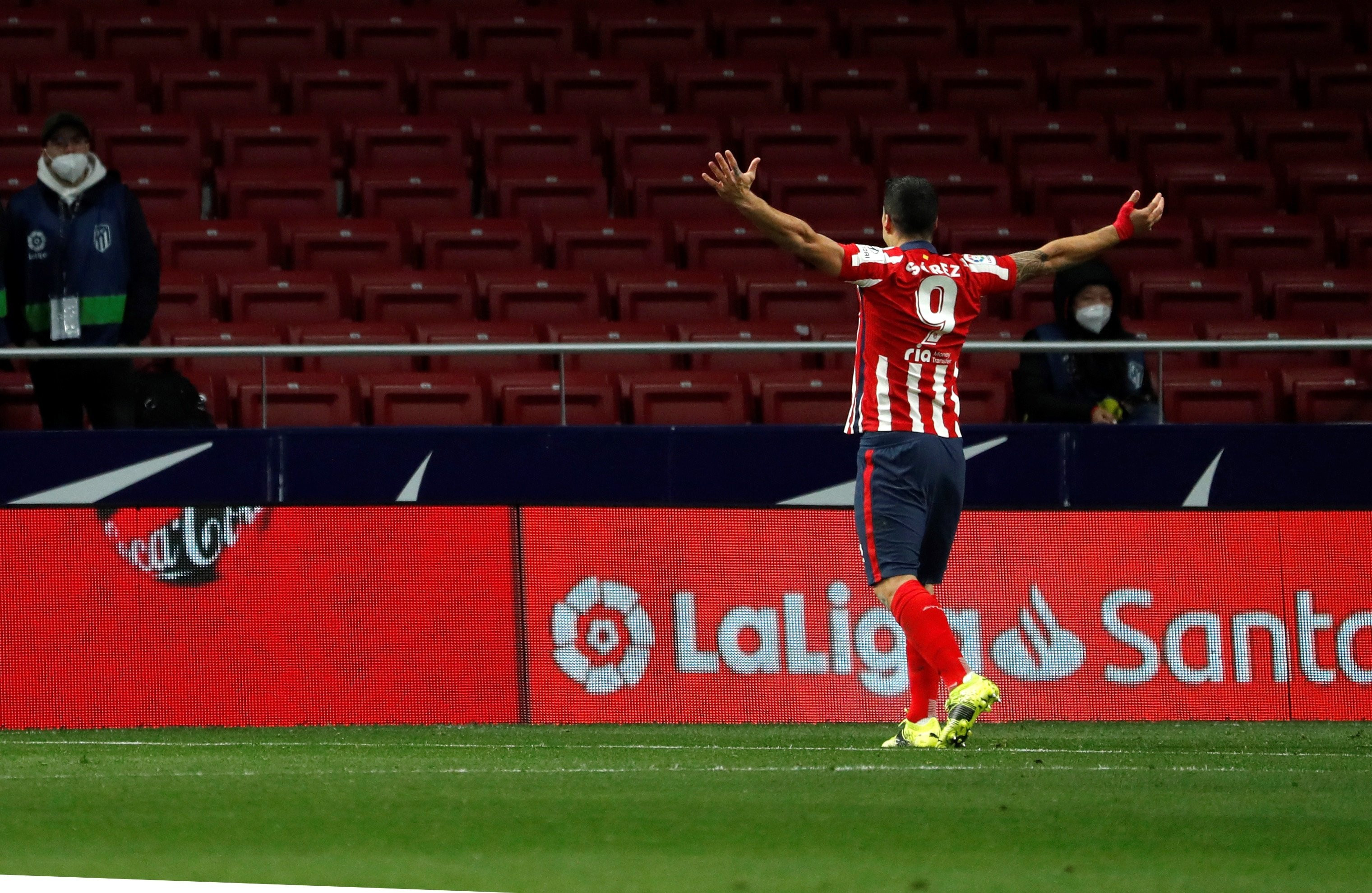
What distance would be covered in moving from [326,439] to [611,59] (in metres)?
6.31

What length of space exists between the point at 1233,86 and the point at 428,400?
8271 millimetres

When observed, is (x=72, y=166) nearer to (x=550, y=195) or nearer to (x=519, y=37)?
(x=550, y=195)

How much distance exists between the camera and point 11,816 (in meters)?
5.55

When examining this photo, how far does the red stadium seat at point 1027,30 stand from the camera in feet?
54.0

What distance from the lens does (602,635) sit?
9141mm

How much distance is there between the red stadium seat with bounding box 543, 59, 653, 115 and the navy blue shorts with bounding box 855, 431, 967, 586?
8514 mm

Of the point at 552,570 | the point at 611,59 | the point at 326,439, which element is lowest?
the point at 552,570

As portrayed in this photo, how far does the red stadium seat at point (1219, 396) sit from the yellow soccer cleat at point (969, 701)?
4.43m

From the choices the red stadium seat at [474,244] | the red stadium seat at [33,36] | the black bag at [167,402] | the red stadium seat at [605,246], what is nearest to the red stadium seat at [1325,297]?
the red stadium seat at [605,246]

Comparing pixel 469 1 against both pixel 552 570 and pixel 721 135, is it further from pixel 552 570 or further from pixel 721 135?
pixel 552 570

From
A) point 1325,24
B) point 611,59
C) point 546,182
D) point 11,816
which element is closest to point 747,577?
point 11,816

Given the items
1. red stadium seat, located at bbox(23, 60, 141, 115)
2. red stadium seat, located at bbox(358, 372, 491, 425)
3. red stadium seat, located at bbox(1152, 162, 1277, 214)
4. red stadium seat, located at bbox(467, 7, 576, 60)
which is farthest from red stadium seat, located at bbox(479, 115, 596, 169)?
red stadium seat, located at bbox(1152, 162, 1277, 214)

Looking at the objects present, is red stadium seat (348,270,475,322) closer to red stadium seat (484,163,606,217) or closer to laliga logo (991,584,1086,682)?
red stadium seat (484,163,606,217)

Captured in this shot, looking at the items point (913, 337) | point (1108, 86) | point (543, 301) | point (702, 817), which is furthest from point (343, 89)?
point (702, 817)
